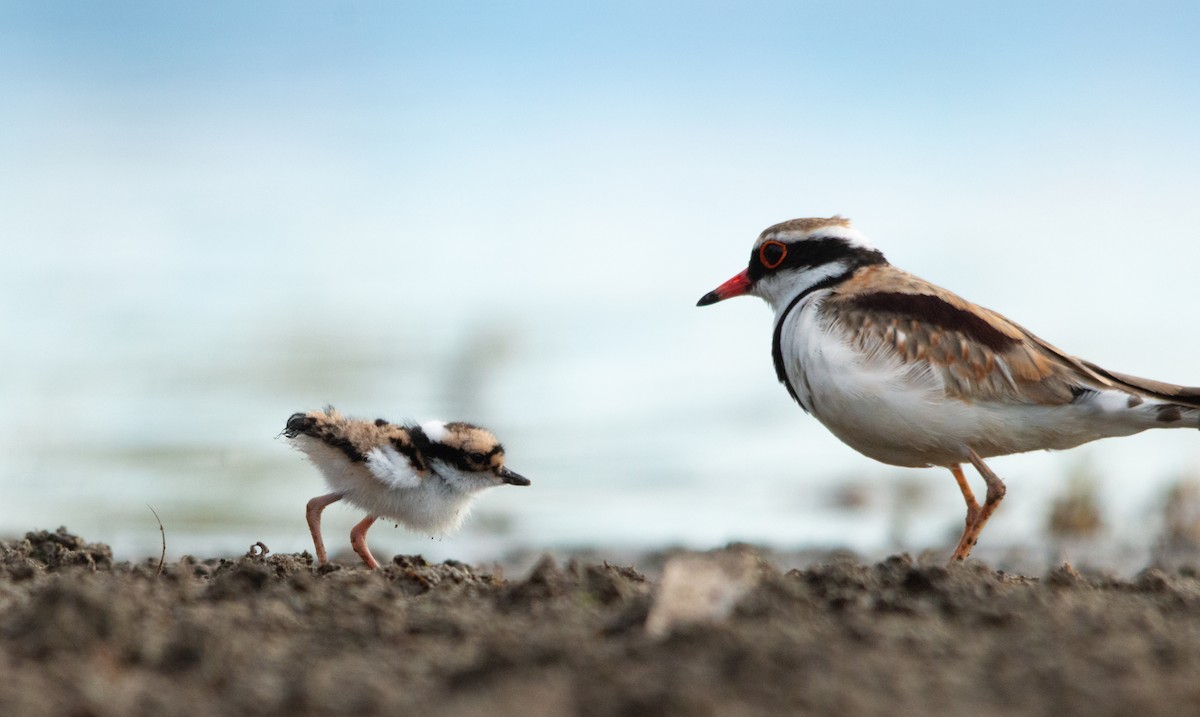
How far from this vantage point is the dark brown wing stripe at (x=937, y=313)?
620 cm

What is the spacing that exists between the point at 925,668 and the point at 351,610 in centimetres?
169

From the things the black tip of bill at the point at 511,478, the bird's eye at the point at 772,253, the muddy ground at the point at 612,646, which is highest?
the bird's eye at the point at 772,253

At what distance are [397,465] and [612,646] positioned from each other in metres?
3.14

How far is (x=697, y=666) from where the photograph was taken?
311cm

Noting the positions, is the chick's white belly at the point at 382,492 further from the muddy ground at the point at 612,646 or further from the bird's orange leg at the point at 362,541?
the muddy ground at the point at 612,646

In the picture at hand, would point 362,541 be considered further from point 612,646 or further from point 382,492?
point 612,646

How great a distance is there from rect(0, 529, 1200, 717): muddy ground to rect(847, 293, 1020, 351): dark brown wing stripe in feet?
5.36

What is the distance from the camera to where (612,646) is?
11.4 feet

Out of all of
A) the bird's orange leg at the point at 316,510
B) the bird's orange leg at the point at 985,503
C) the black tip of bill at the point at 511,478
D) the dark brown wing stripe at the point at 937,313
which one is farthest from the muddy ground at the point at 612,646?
the black tip of bill at the point at 511,478

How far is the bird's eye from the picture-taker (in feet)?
23.7

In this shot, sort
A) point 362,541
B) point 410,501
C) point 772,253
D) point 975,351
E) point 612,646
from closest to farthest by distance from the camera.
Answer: point 612,646, point 975,351, point 362,541, point 410,501, point 772,253

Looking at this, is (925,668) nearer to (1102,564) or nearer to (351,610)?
(351,610)

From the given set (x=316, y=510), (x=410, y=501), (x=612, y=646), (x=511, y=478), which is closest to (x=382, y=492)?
(x=410, y=501)

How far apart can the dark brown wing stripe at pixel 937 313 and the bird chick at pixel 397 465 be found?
1890 millimetres
